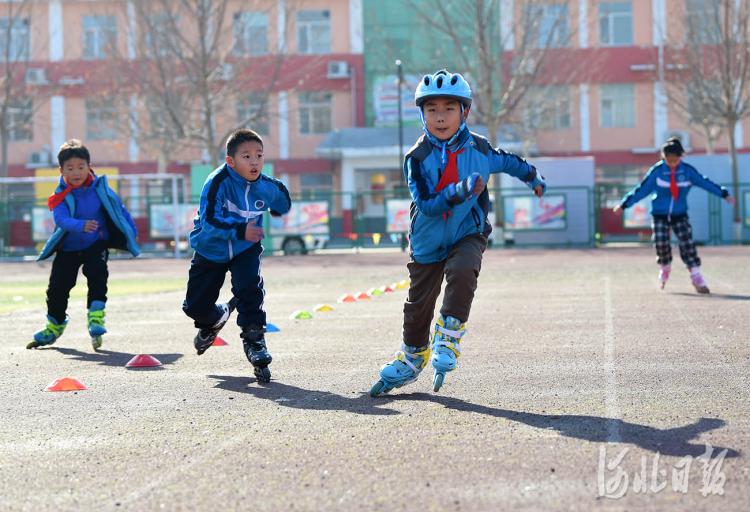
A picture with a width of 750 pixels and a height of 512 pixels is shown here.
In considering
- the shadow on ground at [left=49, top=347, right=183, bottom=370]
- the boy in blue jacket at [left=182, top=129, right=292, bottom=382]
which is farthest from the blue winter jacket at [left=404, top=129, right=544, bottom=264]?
the shadow on ground at [left=49, top=347, right=183, bottom=370]

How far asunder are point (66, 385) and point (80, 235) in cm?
339

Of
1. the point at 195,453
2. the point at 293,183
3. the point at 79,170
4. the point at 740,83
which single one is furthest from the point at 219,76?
the point at 195,453

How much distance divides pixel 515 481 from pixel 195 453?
5.17 ft

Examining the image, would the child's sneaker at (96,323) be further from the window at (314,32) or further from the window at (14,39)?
the window at (314,32)

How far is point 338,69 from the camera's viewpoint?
55.1 metres

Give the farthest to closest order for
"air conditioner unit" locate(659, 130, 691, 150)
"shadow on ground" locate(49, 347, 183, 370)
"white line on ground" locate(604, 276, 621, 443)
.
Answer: "air conditioner unit" locate(659, 130, 691, 150) → "shadow on ground" locate(49, 347, 183, 370) → "white line on ground" locate(604, 276, 621, 443)

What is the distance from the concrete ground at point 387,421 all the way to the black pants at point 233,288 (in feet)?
1.35

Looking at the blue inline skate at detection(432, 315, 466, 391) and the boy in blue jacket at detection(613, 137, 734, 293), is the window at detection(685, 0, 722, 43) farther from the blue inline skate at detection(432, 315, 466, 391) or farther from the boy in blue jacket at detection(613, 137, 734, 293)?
the blue inline skate at detection(432, 315, 466, 391)

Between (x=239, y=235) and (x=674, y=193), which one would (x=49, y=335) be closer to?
(x=239, y=235)

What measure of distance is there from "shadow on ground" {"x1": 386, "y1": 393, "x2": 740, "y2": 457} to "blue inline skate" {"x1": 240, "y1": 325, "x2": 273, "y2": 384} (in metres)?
1.83

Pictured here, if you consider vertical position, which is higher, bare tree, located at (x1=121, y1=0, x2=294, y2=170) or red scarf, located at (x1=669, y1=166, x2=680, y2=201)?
bare tree, located at (x1=121, y1=0, x2=294, y2=170)

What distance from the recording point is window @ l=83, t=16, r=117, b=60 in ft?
155

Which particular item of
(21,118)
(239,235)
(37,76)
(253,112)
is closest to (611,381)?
(239,235)

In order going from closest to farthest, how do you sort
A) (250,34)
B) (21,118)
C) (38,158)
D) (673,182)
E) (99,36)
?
(673,182), (250,34), (21,118), (99,36), (38,158)
